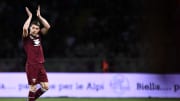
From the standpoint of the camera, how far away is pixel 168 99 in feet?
39.5

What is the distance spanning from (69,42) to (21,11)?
7.12 ft

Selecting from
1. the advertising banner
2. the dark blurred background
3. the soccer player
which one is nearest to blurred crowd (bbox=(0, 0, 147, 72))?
the dark blurred background

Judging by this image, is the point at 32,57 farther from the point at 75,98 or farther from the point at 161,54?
the point at 161,54

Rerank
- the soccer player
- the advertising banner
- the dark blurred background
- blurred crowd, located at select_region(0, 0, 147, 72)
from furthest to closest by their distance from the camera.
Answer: blurred crowd, located at select_region(0, 0, 147, 72), the dark blurred background, the advertising banner, the soccer player

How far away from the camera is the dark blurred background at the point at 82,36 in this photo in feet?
48.4

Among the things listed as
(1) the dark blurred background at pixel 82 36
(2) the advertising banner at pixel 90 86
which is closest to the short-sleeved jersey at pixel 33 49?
(2) the advertising banner at pixel 90 86

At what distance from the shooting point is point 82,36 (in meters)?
16.3

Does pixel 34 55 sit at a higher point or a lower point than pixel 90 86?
higher

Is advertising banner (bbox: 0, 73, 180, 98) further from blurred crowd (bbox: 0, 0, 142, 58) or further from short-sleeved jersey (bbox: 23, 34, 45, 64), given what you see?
short-sleeved jersey (bbox: 23, 34, 45, 64)

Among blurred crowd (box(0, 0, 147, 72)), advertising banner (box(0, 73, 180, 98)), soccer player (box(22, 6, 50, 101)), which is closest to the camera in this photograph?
soccer player (box(22, 6, 50, 101))

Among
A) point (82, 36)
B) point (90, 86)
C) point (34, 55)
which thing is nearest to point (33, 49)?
point (34, 55)

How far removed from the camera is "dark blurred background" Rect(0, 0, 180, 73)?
14.8 m

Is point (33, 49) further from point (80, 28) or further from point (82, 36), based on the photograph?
point (80, 28)

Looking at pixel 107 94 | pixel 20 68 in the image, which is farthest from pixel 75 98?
pixel 20 68
